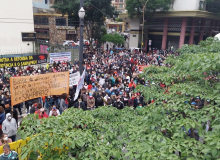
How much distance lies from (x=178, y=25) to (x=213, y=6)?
6.37m

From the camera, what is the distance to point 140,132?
3.80 metres

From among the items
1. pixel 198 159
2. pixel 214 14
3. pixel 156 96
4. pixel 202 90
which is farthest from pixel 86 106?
pixel 214 14

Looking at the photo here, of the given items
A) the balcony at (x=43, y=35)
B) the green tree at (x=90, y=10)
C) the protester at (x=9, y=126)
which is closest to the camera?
the protester at (x=9, y=126)

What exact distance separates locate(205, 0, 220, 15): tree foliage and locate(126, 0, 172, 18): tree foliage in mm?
7174

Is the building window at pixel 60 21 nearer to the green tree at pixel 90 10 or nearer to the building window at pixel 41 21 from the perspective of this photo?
the building window at pixel 41 21

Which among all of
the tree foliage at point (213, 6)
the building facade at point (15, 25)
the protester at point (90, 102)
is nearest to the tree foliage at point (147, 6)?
the tree foliage at point (213, 6)

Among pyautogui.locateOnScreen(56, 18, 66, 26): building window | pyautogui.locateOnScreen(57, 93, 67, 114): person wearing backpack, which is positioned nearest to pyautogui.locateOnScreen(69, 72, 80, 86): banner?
pyautogui.locateOnScreen(57, 93, 67, 114): person wearing backpack

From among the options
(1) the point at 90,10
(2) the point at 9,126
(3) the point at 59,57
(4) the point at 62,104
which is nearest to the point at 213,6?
(1) the point at 90,10

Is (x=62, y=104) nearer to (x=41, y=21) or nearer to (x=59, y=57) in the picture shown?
(x=59, y=57)

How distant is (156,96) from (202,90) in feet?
3.59

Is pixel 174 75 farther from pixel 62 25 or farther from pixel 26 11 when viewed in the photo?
pixel 62 25

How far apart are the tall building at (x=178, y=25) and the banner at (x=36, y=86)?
96.3 ft

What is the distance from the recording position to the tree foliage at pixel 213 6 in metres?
33.9

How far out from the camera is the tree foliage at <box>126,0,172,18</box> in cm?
3147
